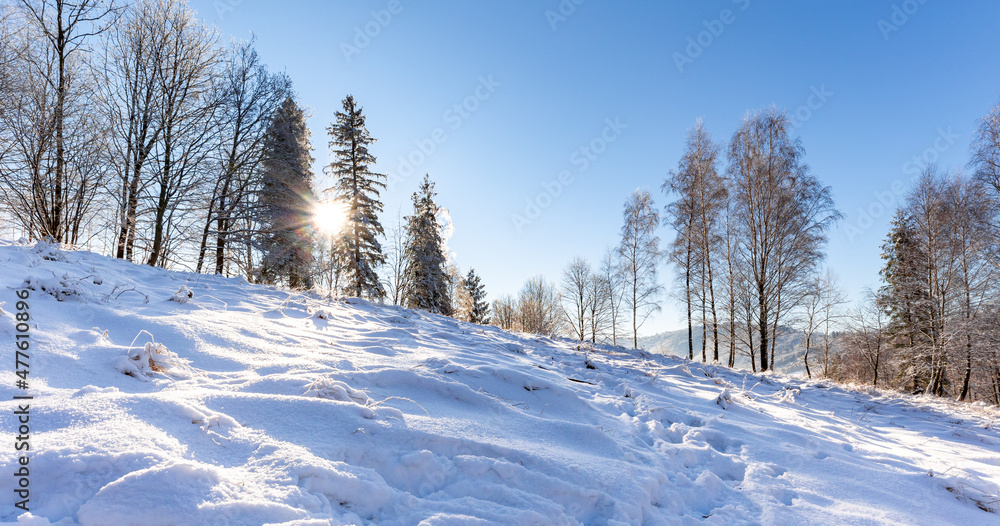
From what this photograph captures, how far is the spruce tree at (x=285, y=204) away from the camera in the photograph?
A: 41.8ft

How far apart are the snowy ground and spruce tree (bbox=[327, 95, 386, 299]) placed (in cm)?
1234

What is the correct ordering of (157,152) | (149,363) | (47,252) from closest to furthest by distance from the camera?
(149,363) → (47,252) → (157,152)

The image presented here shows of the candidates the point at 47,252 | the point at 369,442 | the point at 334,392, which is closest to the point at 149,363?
the point at 334,392

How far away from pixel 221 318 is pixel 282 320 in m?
0.64

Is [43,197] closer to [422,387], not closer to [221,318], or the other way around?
[221,318]

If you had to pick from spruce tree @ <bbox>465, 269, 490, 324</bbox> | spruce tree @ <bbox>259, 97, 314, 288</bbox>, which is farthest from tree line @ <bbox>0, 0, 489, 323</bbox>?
spruce tree @ <bbox>465, 269, 490, 324</bbox>

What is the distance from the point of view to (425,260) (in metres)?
19.0

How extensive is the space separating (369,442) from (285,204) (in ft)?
46.3

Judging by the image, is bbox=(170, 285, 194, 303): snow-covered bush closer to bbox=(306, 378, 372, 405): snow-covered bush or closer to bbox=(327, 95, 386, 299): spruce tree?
bbox=(306, 378, 372, 405): snow-covered bush

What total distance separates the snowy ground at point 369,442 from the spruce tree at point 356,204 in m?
12.3

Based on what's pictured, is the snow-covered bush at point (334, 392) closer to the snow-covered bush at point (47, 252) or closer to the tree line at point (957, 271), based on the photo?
the snow-covered bush at point (47, 252)

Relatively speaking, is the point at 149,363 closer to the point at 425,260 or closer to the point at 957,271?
Answer: the point at 425,260

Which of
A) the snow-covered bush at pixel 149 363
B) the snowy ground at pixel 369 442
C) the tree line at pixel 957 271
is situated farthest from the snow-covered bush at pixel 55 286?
the tree line at pixel 957 271

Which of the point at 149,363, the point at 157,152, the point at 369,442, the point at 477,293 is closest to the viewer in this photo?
the point at 369,442
